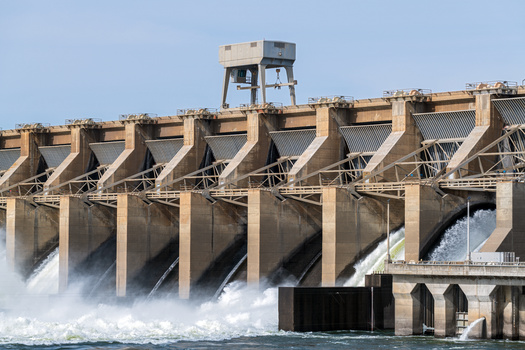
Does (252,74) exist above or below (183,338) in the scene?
above

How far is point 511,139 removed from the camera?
71.1 meters

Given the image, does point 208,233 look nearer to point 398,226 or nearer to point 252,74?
point 398,226

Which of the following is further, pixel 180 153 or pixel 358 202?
pixel 180 153

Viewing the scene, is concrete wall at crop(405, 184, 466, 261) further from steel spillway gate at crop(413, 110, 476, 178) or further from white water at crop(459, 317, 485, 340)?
white water at crop(459, 317, 485, 340)

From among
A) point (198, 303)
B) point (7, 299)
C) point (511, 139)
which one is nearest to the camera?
point (511, 139)

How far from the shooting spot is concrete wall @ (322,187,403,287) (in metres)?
70.2

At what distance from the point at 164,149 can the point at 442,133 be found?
2608 cm

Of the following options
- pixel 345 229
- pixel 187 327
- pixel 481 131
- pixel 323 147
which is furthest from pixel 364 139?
pixel 187 327

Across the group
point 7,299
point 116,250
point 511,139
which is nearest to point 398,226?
point 511,139

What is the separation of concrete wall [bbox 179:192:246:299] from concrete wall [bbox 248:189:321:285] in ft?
17.9

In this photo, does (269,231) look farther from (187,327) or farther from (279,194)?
(187,327)

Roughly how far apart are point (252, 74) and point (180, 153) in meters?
12.6

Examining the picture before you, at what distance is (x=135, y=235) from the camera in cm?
8381

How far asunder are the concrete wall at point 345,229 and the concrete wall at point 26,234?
31162mm
